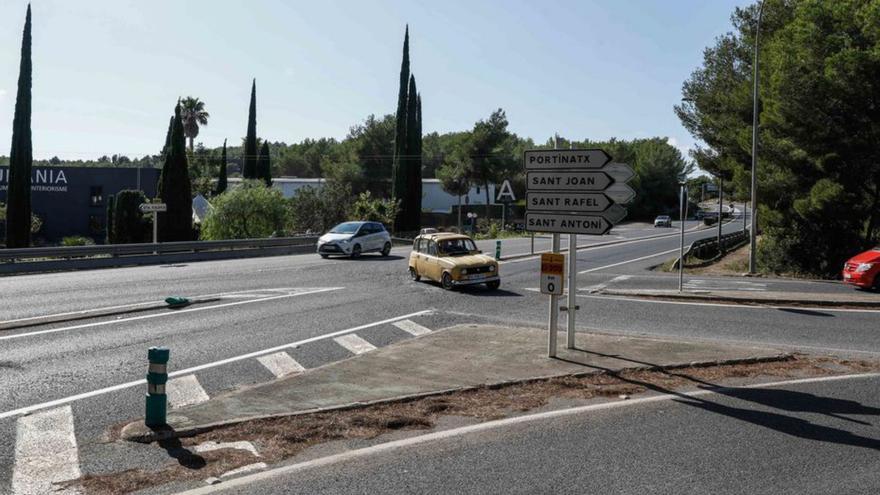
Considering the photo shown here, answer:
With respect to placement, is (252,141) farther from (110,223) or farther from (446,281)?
(446,281)

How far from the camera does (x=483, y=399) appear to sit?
368 inches

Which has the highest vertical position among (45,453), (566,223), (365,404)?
(566,223)

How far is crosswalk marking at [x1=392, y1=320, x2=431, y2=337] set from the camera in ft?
48.8

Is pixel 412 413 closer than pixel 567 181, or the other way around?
pixel 412 413

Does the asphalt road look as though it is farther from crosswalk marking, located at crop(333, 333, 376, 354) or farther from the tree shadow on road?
the tree shadow on road

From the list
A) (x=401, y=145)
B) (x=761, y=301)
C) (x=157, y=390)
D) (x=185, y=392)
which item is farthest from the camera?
(x=401, y=145)

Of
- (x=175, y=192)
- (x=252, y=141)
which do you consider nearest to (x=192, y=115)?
(x=252, y=141)

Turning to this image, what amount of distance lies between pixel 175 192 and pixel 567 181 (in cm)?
4215

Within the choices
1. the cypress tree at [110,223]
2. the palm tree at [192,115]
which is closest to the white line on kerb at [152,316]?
the cypress tree at [110,223]

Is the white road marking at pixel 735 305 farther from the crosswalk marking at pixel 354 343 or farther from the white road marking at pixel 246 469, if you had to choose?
the white road marking at pixel 246 469

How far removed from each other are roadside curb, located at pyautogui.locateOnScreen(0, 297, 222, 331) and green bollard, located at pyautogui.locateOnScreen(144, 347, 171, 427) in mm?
7774

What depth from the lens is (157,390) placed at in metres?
7.88

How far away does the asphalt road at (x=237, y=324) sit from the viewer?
369 inches

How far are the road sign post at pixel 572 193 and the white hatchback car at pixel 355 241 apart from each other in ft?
70.5
